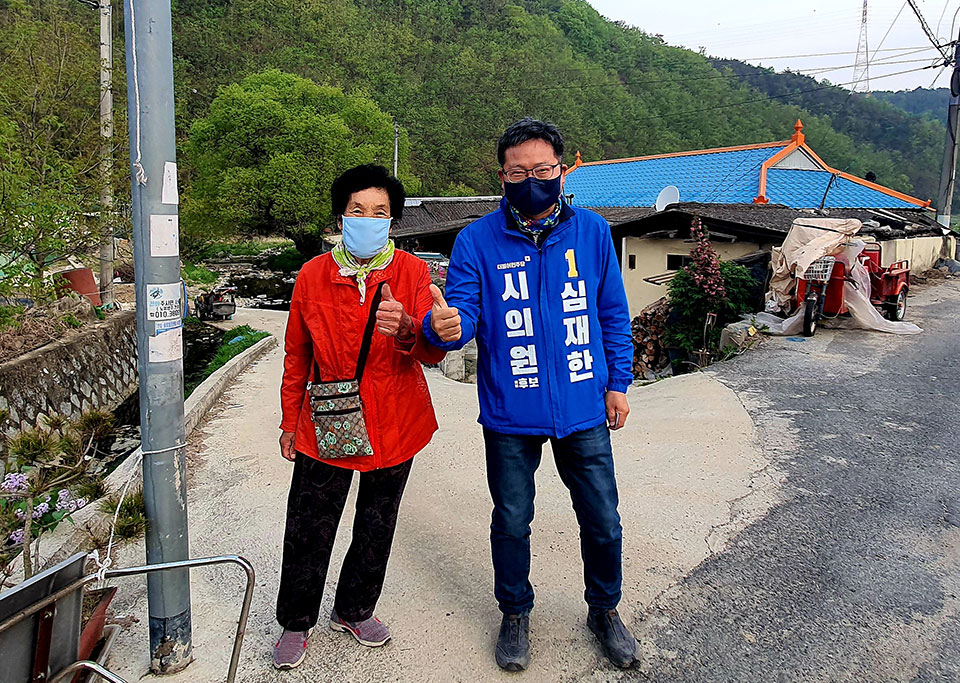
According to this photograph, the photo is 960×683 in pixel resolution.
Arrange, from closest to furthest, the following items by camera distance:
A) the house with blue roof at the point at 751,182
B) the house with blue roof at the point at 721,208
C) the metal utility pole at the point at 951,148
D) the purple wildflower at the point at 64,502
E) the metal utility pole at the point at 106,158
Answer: the purple wildflower at the point at 64,502 → the metal utility pole at the point at 106,158 → the house with blue roof at the point at 721,208 → the metal utility pole at the point at 951,148 → the house with blue roof at the point at 751,182

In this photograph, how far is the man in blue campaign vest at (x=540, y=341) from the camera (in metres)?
2.36

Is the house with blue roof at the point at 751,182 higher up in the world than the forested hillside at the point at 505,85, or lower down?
lower down

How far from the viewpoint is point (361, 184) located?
2.46 m

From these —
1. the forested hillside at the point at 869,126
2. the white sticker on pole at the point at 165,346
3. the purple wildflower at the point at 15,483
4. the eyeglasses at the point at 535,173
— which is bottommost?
the purple wildflower at the point at 15,483

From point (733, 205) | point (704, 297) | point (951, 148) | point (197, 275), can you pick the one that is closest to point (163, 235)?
point (704, 297)

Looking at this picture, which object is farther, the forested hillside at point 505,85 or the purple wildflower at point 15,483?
the forested hillside at point 505,85

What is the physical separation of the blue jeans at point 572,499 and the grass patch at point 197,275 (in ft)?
80.3

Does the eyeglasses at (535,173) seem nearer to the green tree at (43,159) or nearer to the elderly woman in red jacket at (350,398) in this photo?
the elderly woman in red jacket at (350,398)

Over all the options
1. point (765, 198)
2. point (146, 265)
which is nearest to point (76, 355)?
point (146, 265)

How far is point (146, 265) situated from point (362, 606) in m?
1.46

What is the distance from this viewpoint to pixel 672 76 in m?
66.1

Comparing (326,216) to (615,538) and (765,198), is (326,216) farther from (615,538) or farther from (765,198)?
(615,538)

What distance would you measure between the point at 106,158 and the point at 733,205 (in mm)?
11591

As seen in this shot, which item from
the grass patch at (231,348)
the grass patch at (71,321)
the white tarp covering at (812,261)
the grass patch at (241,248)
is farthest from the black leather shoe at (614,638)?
the grass patch at (241,248)
